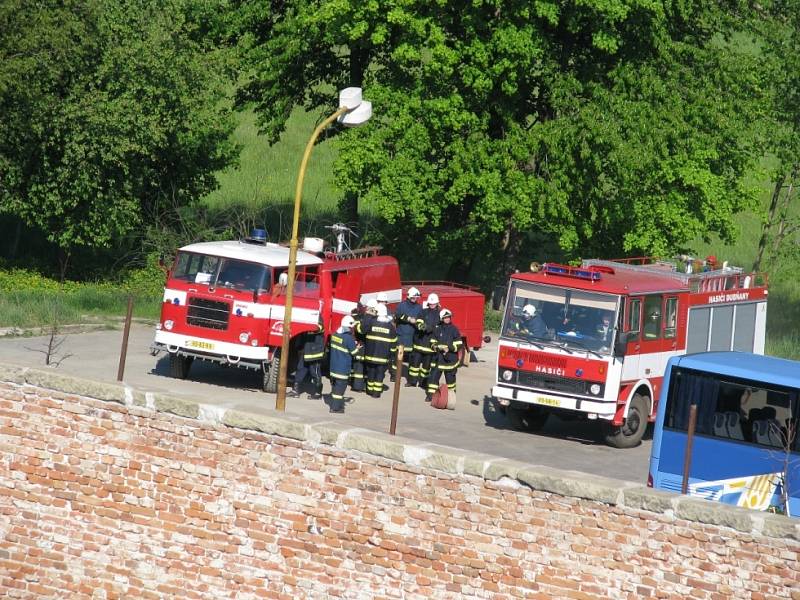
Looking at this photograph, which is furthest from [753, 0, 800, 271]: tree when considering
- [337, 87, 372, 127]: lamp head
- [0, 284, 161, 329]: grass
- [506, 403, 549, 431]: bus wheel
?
[337, 87, 372, 127]: lamp head

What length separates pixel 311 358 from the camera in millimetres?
23172

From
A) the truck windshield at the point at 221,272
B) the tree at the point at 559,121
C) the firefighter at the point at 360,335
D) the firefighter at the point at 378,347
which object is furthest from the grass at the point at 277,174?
the firefighter at the point at 378,347

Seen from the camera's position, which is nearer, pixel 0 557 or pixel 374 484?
pixel 374 484

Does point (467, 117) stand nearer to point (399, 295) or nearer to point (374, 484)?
point (399, 295)

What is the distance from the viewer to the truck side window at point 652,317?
2181 centimetres

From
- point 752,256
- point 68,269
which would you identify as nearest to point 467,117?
point 68,269

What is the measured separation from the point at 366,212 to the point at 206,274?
865 inches

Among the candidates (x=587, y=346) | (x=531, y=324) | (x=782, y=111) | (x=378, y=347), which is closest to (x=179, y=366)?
(x=378, y=347)

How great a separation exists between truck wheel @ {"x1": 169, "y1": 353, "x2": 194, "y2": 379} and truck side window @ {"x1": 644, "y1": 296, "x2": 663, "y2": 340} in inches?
323

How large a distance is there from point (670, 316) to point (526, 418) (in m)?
2.98

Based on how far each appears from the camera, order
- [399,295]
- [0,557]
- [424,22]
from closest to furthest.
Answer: [0,557]
[399,295]
[424,22]

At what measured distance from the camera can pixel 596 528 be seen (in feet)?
38.7

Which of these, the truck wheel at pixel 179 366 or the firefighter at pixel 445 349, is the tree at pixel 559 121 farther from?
the truck wheel at pixel 179 366

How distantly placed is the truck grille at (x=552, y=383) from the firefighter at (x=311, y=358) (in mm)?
3836
